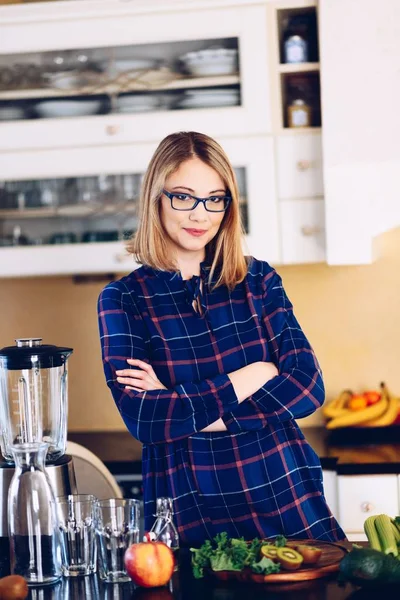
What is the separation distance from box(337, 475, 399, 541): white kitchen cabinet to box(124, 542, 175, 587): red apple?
146 centimetres

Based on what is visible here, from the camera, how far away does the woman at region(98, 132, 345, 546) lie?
6.36 ft

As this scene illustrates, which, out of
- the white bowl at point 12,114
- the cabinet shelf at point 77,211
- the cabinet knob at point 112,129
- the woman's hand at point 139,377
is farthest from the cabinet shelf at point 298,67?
the woman's hand at point 139,377

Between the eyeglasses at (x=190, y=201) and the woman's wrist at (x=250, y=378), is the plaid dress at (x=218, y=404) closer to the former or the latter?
the woman's wrist at (x=250, y=378)

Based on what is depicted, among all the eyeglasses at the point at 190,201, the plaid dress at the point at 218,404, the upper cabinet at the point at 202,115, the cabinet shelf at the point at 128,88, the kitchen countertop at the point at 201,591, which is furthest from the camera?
the cabinet shelf at the point at 128,88

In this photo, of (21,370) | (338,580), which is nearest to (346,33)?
(21,370)

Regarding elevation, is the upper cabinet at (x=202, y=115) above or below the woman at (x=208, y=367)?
above

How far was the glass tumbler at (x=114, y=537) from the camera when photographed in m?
1.54

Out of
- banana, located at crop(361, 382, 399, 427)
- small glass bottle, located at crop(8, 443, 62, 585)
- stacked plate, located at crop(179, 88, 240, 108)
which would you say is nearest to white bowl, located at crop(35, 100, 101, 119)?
stacked plate, located at crop(179, 88, 240, 108)

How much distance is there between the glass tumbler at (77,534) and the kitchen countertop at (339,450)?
1399 millimetres

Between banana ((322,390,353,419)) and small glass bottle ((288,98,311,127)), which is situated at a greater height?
small glass bottle ((288,98,311,127))

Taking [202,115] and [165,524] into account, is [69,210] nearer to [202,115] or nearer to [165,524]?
[202,115]

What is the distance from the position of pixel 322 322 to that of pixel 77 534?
2059mm

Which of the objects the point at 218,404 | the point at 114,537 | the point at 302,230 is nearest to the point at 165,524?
the point at 114,537

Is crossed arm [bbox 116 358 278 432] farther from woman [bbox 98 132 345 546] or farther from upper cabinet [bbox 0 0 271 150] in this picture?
upper cabinet [bbox 0 0 271 150]
